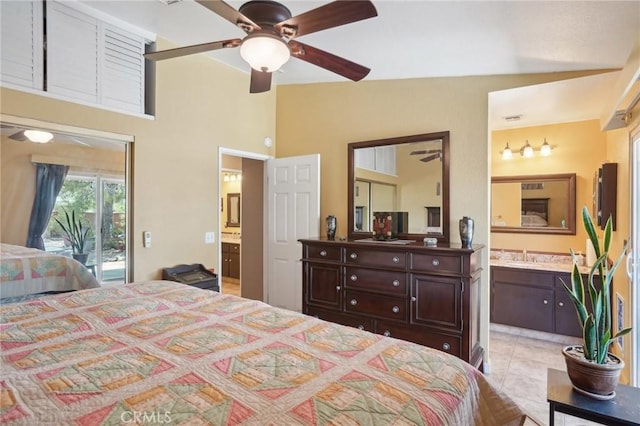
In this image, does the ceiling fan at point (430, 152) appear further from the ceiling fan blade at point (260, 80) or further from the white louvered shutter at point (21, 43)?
the white louvered shutter at point (21, 43)

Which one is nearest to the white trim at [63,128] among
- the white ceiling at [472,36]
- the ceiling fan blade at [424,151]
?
the white ceiling at [472,36]

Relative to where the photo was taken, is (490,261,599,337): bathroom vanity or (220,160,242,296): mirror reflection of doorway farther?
(220,160,242,296): mirror reflection of doorway

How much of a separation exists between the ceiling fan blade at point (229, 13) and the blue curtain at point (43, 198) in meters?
1.99

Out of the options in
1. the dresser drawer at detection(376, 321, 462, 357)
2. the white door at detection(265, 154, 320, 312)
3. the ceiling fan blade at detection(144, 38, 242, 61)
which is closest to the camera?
the ceiling fan blade at detection(144, 38, 242, 61)

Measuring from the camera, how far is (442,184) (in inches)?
132

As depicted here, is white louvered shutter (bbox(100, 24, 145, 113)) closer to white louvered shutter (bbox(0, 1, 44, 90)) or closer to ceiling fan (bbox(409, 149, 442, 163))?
white louvered shutter (bbox(0, 1, 44, 90))

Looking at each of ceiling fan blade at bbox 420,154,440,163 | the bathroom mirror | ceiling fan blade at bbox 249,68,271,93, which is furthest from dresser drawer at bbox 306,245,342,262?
the bathroom mirror

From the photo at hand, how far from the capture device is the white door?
4.02 metres

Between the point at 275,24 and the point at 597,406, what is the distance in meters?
2.44

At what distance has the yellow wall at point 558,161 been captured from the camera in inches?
155

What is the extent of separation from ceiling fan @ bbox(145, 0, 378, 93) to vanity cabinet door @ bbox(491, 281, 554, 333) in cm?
333

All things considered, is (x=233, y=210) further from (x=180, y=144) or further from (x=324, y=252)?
(x=324, y=252)

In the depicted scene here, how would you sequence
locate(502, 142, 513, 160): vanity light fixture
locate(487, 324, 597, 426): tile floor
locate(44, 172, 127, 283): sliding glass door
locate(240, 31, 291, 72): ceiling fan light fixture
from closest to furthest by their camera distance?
locate(240, 31, 291, 72): ceiling fan light fixture
locate(487, 324, 597, 426): tile floor
locate(44, 172, 127, 283): sliding glass door
locate(502, 142, 513, 160): vanity light fixture

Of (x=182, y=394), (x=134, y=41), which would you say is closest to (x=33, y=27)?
(x=134, y=41)
